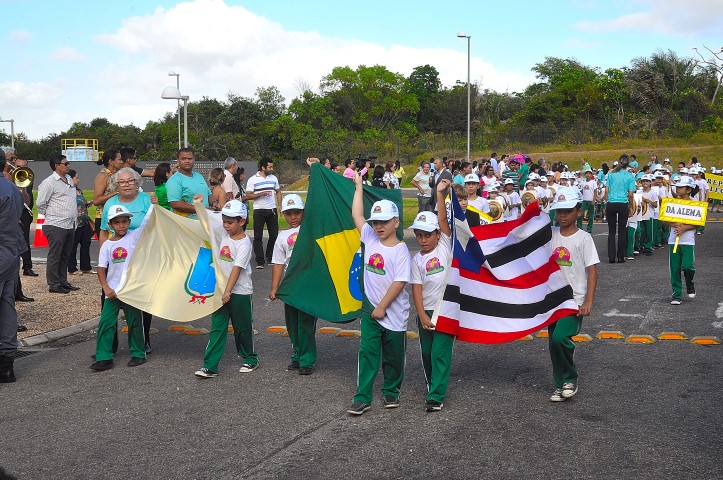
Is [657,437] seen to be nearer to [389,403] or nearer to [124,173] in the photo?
[389,403]

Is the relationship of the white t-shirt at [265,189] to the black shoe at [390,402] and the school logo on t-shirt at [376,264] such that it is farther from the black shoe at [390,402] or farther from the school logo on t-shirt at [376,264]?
the black shoe at [390,402]

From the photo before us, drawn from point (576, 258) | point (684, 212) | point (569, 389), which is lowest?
point (569, 389)

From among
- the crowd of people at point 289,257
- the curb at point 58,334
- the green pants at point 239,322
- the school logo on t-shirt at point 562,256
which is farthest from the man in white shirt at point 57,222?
the school logo on t-shirt at point 562,256

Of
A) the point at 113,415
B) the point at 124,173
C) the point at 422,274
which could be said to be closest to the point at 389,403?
the point at 422,274

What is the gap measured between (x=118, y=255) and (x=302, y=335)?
7.26 feet

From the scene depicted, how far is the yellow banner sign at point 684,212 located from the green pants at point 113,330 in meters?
7.63

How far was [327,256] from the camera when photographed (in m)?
8.59

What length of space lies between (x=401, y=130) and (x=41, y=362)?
6544 centimetres

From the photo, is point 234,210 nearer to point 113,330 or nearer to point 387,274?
point 113,330

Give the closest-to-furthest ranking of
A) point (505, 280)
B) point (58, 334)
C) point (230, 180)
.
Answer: point (505, 280) < point (58, 334) < point (230, 180)

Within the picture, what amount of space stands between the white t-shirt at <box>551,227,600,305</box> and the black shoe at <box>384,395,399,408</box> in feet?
5.98

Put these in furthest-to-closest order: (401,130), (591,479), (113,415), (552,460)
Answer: (401,130)
(113,415)
(552,460)
(591,479)

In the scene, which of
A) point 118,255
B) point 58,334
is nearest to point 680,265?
point 118,255

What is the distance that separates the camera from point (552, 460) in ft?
18.6
